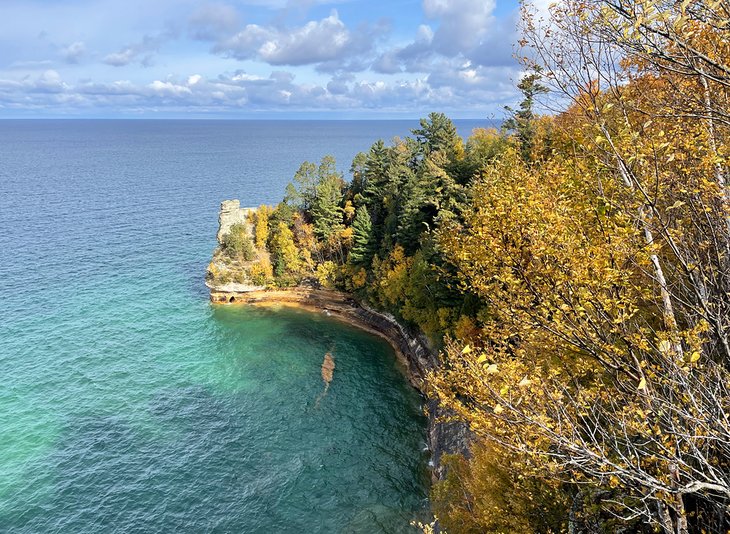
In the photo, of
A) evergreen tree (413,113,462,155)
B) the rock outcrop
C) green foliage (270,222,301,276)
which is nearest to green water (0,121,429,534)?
the rock outcrop

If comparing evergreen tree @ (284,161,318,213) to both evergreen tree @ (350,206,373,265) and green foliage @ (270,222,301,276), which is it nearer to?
green foliage @ (270,222,301,276)

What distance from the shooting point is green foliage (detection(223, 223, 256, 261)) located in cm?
6347

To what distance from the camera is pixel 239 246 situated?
208ft

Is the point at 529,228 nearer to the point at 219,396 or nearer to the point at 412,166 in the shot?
the point at 219,396

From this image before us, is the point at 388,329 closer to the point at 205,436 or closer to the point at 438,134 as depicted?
the point at 205,436

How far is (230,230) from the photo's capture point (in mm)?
67875

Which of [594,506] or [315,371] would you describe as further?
[315,371]

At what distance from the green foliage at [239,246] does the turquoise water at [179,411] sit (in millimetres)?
6282

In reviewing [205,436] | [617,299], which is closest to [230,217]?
[205,436]

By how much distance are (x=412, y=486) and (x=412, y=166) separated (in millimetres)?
45860

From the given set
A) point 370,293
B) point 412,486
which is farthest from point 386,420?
point 370,293

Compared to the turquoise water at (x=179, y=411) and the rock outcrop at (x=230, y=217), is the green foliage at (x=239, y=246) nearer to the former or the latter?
the rock outcrop at (x=230, y=217)

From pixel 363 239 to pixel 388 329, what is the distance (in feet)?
43.1

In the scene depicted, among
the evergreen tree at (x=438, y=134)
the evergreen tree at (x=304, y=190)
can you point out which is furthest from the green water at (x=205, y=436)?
the evergreen tree at (x=438, y=134)
